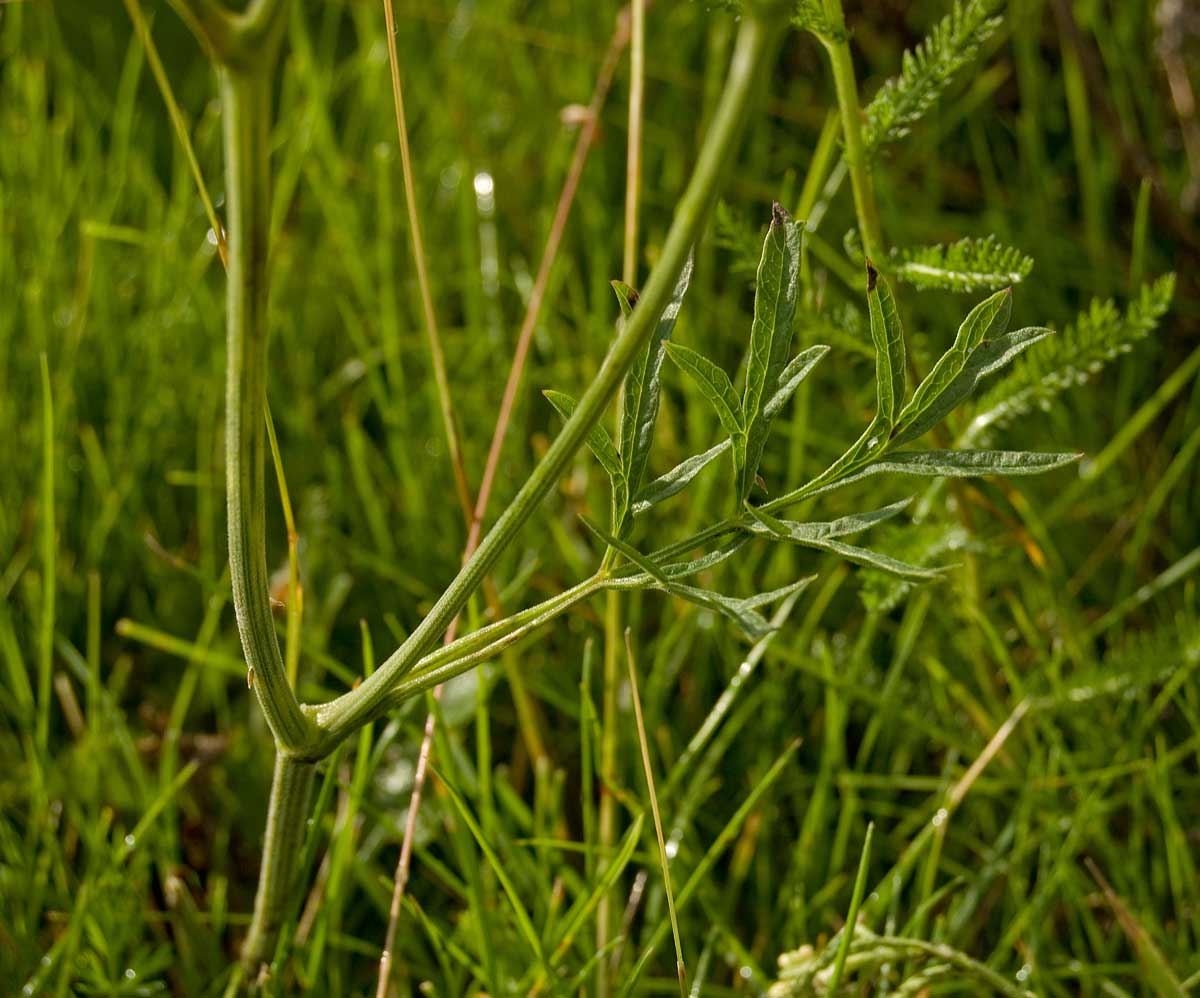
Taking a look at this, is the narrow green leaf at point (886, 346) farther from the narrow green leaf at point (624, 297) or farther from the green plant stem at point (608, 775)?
the green plant stem at point (608, 775)

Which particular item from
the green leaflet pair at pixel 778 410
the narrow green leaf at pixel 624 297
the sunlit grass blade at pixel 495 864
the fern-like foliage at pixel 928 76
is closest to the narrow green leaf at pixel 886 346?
the green leaflet pair at pixel 778 410

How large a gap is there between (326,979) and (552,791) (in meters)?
0.24

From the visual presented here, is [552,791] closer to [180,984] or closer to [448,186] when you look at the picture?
[180,984]

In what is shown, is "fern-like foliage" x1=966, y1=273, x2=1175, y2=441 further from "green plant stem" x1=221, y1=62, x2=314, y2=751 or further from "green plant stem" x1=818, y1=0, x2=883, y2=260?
"green plant stem" x1=221, y1=62, x2=314, y2=751

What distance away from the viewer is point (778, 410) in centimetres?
61

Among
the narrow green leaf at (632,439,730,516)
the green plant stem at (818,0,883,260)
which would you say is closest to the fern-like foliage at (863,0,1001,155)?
the green plant stem at (818,0,883,260)

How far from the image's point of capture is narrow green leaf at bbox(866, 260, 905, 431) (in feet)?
1.91

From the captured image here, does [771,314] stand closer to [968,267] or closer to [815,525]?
[815,525]

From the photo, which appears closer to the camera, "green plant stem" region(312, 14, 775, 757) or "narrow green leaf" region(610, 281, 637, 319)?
"green plant stem" region(312, 14, 775, 757)

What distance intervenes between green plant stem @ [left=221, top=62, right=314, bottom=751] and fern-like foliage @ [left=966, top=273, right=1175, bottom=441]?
0.54 m

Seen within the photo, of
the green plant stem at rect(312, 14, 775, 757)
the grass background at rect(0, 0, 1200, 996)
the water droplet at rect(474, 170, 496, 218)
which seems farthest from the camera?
the water droplet at rect(474, 170, 496, 218)

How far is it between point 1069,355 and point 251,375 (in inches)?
22.8

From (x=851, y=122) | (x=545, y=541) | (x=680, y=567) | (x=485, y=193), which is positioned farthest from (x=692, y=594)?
(x=485, y=193)

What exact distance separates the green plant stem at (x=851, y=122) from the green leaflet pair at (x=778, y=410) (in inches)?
7.5
